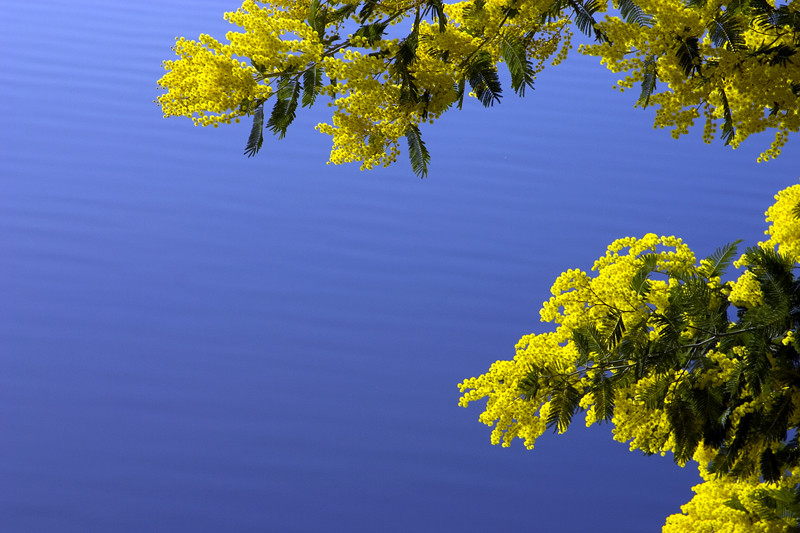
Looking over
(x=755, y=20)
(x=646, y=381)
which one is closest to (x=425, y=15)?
(x=755, y=20)

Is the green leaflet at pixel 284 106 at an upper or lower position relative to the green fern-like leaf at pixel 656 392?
upper

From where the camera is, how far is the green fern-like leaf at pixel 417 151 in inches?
146

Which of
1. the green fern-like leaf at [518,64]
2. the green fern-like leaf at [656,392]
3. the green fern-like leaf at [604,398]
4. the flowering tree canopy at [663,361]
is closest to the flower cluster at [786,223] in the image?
the flowering tree canopy at [663,361]

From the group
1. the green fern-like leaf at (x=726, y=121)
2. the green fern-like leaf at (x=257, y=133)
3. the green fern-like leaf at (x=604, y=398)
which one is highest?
the green fern-like leaf at (x=726, y=121)

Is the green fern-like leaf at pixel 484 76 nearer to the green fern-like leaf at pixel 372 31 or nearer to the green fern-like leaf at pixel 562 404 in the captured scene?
the green fern-like leaf at pixel 372 31

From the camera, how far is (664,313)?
3.95 m

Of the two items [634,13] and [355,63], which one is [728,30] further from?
[355,63]

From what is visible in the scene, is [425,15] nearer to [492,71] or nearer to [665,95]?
[492,71]

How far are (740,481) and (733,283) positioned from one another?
4.25 feet

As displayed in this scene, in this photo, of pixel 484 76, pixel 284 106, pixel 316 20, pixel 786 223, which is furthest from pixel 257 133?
pixel 786 223

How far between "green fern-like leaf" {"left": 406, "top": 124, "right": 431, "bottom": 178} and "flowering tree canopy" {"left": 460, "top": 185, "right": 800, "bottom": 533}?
100 cm

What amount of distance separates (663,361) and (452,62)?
191 cm

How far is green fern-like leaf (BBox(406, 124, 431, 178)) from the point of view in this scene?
3.71m

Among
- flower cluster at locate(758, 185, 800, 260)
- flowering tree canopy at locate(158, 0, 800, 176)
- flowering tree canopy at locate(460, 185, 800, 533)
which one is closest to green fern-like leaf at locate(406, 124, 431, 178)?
flowering tree canopy at locate(158, 0, 800, 176)
